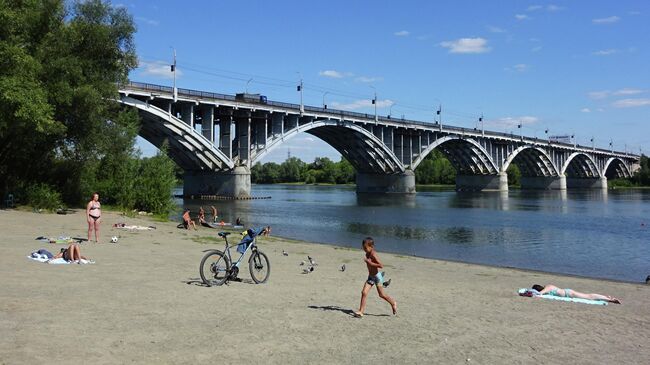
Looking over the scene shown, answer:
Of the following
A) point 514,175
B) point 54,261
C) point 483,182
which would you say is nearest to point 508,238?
point 54,261

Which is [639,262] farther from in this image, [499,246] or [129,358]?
→ [129,358]

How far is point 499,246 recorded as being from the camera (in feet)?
97.8

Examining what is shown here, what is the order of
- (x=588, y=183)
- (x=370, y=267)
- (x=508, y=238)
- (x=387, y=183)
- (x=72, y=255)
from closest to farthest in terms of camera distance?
1. (x=370, y=267)
2. (x=72, y=255)
3. (x=508, y=238)
4. (x=387, y=183)
5. (x=588, y=183)

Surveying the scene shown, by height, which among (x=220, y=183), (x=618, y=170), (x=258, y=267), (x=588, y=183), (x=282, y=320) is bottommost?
(x=282, y=320)

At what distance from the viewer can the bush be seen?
3014 centimetres

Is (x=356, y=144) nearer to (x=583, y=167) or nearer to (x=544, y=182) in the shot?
(x=544, y=182)

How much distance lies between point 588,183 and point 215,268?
180 m

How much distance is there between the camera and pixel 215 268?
12.1 metres

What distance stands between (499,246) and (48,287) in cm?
2464

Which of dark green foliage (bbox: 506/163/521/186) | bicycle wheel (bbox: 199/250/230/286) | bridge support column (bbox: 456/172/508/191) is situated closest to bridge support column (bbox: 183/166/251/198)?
bicycle wheel (bbox: 199/250/230/286)

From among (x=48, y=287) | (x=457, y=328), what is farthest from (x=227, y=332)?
(x=48, y=287)

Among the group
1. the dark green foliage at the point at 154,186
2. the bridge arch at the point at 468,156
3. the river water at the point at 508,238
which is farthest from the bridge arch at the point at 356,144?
the dark green foliage at the point at 154,186

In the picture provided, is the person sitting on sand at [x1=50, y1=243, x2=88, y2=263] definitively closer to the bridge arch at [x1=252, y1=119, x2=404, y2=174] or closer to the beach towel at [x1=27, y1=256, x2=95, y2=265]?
the beach towel at [x1=27, y1=256, x2=95, y2=265]

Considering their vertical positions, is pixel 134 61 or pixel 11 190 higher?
pixel 134 61
